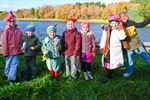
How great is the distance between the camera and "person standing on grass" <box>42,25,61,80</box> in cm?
866

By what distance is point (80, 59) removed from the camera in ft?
29.1

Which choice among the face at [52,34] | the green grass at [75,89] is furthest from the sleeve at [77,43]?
the green grass at [75,89]

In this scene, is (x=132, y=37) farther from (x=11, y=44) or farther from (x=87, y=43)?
(x=11, y=44)

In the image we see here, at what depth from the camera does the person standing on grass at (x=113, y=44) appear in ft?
28.6

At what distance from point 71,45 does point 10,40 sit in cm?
129

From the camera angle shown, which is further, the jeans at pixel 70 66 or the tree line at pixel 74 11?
the tree line at pixel 74 11

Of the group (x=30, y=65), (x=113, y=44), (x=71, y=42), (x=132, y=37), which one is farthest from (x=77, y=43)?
(x=132, y=37)

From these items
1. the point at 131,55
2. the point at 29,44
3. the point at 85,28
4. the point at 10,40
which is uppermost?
the point at 85,28

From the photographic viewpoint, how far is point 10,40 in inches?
335

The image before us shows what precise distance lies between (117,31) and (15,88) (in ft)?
8.17

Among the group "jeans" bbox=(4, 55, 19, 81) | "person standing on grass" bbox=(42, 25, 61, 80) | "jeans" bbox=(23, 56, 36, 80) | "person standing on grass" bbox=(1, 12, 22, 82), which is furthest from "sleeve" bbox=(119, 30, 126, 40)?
"jeans" bbox=(4, 55, 19, 81)

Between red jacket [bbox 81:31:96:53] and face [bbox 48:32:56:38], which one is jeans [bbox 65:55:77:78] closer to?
red jacket [bbox 81:31:96:53]

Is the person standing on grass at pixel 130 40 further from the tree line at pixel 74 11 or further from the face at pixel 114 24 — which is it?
the tree line at pixel 74 11

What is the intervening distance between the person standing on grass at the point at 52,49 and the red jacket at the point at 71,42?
0.15 m
